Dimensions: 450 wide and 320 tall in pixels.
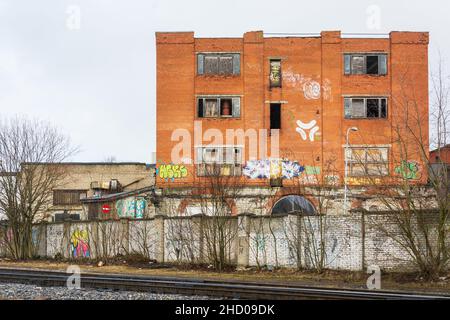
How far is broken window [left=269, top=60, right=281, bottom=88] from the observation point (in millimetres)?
44688

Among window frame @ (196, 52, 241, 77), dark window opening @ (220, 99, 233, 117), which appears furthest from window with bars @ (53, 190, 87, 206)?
window frame @ (196, 52, 241, 77)

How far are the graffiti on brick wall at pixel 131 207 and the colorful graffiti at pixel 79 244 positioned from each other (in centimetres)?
795

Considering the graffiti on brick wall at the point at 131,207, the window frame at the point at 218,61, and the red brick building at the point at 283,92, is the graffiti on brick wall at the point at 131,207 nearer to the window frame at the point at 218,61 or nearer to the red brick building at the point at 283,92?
the red brick building at the point at 283,92

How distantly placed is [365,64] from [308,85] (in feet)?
13.7

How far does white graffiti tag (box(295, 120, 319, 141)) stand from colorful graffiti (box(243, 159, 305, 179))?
2.19 metres

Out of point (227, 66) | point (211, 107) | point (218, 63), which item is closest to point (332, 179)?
point (211, 107)

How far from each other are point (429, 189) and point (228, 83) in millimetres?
21511

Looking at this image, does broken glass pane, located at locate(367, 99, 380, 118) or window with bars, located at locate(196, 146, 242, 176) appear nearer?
window with bars, located at locate(196, 146, 242, 176)

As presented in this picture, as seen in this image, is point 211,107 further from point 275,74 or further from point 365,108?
point 365,108

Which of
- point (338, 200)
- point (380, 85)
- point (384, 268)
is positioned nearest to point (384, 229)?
point (384, 268)

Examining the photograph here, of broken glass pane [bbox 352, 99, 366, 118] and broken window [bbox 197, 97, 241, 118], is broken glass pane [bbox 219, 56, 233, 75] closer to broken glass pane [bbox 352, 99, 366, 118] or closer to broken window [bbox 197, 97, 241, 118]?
broken window [bbox 197, 97, 241, 118]

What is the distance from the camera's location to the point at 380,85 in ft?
145

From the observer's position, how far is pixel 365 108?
4428 centimetres
